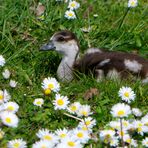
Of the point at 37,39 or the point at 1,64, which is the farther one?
the point at 37,39

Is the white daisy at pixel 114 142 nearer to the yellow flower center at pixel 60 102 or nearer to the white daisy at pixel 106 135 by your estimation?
the white daisy at pixel 106 135

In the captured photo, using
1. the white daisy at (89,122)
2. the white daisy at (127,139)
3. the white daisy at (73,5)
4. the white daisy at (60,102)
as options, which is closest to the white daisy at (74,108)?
the white daisy at (60,102)

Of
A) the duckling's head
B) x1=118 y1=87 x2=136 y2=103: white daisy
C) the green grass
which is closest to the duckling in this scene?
the duckling's head

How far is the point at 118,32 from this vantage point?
625 cm

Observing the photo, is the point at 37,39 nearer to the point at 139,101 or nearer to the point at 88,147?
the point at 139,101

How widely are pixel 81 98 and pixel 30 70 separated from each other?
0.88m

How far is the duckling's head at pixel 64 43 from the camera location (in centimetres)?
559

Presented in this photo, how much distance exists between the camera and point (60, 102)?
4441mm

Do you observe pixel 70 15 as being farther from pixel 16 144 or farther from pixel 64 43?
pixel 16 144

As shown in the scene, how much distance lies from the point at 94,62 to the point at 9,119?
169cm

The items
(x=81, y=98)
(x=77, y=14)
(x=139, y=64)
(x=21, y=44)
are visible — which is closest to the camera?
(x=81, y=98)

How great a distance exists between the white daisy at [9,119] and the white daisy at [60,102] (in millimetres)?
585

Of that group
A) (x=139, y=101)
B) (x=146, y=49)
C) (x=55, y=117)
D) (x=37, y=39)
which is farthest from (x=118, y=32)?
(x=55, y=117)

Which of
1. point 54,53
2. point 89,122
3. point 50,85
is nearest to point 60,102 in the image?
point 50,85
